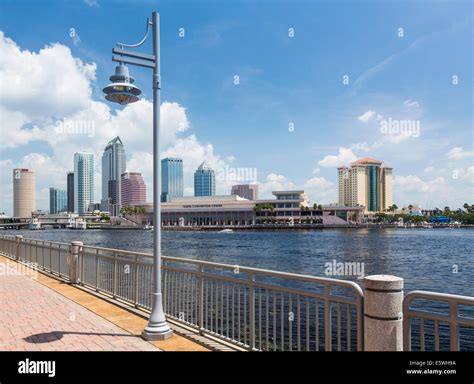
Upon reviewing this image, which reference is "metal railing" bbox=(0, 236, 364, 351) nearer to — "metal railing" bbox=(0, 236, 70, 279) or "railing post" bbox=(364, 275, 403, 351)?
"metal railing" bbox=(0, 236, 70, 279)

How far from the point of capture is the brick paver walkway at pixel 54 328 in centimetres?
627

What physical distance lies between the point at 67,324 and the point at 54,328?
291 millimetres

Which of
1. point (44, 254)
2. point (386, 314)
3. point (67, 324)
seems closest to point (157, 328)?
point (67, 324)

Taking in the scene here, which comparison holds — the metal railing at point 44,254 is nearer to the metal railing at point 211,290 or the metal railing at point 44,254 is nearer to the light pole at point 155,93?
the metal railing at point 211,290

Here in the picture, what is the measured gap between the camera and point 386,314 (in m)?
4.18

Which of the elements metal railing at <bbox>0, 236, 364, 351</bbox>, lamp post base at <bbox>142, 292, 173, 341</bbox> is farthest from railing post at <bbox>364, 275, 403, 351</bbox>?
lamp post base at <bbox>142, 292, 173, 341</bbox>

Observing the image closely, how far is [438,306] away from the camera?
18062 mm

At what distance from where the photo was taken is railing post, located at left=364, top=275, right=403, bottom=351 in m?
4.17

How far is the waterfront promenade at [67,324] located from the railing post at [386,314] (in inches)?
118

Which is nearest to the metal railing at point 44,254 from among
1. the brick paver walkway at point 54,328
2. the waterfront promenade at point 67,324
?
the waterfront promenade at point 67,324

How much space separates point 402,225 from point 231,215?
7864 centimetres
